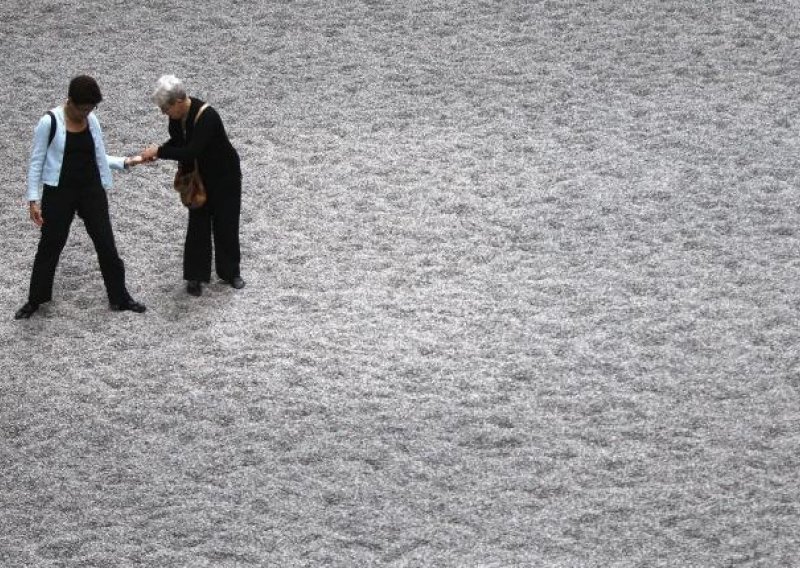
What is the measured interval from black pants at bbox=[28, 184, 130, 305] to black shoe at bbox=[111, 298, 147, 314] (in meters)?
0.03

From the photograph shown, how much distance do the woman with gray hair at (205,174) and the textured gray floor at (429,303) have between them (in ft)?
0.54

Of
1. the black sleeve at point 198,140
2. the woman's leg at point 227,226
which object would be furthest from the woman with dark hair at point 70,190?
the woman's leg at point 227,226

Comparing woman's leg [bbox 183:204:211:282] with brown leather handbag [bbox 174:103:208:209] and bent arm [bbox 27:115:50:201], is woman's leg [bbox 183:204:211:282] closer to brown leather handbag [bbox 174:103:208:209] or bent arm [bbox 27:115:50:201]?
brown leather handbag [bbox 174:103:208:209]

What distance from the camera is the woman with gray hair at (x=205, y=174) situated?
8500mm

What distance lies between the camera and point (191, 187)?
8.74 m

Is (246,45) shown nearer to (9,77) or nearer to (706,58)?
(9,77)

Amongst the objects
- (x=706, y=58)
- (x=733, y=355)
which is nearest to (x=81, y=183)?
(x=733, y=355)

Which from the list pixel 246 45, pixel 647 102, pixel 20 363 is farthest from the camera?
Answer: pixel 246 45

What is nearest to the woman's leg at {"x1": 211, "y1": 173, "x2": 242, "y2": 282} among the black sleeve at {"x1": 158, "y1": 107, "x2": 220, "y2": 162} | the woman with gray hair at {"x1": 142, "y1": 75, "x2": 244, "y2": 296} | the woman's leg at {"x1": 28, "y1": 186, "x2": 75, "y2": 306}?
the woman with gray hair at {"x1": 142, "y1": 75, "x2": 244, "y2": 296}

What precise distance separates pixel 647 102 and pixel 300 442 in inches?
155

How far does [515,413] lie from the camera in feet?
26.2

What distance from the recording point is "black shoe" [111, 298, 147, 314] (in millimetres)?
8875

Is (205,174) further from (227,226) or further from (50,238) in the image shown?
(50,238)

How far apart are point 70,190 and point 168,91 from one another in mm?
776
